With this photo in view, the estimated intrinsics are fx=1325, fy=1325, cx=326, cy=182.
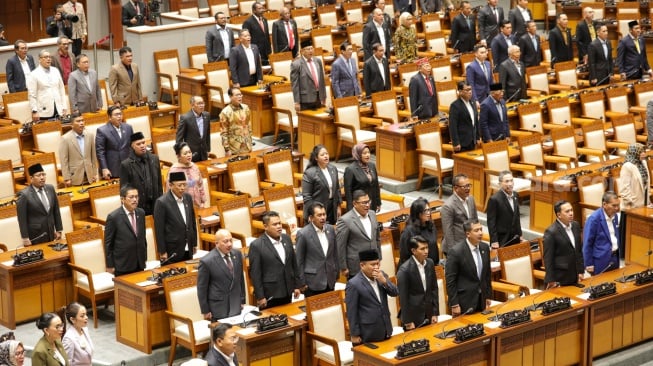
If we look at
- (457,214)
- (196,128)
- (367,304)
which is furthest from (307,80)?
(367,304)

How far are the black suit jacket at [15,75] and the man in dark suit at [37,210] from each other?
453 cm

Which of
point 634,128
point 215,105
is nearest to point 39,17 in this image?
point 215,105

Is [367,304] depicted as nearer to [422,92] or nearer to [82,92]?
[422,92]

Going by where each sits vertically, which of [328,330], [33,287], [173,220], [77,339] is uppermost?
[173,220]

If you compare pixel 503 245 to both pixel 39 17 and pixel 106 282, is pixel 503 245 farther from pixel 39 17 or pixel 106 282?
pixel 39 17

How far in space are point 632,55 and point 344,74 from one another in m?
4.60

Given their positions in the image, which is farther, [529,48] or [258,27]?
[529,48]

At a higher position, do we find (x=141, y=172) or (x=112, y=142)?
(x=112, y=142)

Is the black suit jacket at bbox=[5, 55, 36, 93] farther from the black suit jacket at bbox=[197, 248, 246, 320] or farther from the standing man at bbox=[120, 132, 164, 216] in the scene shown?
Answer: the black suit jacket at bbox=[197, 248, 246, 320]

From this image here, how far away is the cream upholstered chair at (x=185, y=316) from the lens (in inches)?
432

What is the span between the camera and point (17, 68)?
54.4 feet

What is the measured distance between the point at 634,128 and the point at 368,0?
6399 mm

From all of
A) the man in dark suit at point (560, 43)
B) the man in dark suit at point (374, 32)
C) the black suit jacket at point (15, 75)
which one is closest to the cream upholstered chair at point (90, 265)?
the black suit jacket at point (15, 75)

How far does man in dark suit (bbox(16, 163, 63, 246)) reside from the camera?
40.1ft
